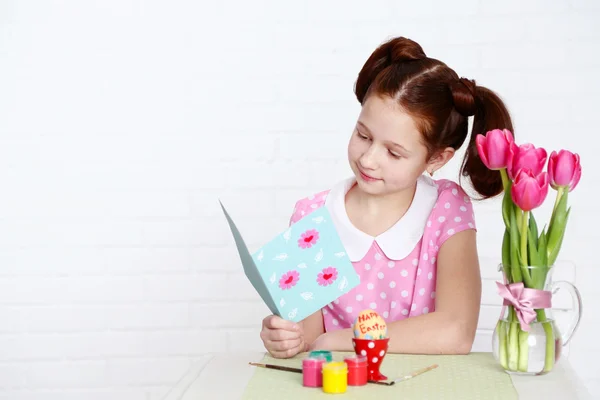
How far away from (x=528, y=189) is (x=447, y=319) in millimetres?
404

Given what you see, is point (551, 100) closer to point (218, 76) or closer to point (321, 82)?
point (321, 82)

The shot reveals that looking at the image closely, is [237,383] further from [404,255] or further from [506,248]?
[404,255]

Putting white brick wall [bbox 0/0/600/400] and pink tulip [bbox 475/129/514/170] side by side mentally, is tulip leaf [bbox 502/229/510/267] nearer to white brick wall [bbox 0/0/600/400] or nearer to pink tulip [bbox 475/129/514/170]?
pink tulip [bbox 475/129/514/170]

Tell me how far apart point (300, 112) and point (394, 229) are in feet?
2.81

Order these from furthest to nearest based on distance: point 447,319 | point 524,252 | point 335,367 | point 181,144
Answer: point 181,144
point 447,319
point 524,252
point 335,367

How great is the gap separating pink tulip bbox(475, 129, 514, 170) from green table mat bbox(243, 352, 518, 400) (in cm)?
32

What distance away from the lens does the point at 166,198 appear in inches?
102

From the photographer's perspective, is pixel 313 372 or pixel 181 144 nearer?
pixel 313 372

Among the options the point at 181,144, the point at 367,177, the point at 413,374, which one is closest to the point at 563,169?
the point at 413,374

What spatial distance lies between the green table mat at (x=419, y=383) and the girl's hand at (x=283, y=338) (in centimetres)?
2

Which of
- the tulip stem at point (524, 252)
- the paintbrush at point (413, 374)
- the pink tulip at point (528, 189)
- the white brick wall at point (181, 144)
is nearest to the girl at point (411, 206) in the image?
the paintbrush at point (413, 374)

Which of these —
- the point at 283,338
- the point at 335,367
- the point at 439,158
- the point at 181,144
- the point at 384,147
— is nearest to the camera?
the point at 335,367

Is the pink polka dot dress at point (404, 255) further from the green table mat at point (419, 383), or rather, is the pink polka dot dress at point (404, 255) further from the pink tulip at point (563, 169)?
the pink tulip at point (563, 169)

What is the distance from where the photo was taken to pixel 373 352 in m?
1.21
